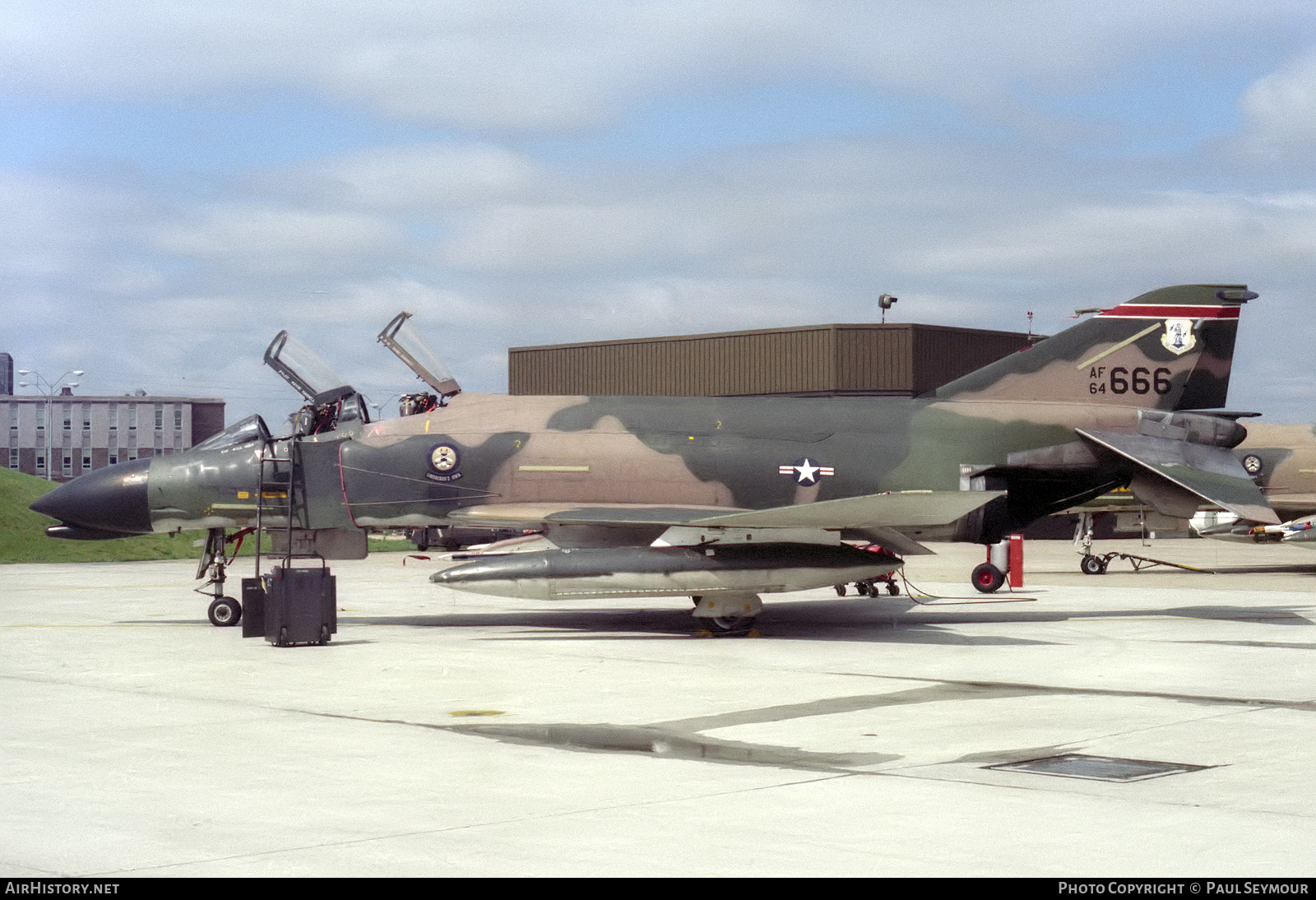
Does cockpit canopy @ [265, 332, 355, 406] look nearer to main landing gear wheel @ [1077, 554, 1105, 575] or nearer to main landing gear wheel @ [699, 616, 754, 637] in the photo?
main landing gear wheel @ [699, 616, 754, 637]

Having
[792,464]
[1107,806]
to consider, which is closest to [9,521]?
[792,464]

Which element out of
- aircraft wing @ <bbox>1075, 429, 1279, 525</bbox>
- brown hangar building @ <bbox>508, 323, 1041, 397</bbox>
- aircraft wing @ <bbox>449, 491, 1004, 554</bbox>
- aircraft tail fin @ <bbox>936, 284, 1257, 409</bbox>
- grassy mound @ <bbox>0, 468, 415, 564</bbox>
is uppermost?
brown hangar building @ <bbox>508, 323, 1041, 397</bbox>

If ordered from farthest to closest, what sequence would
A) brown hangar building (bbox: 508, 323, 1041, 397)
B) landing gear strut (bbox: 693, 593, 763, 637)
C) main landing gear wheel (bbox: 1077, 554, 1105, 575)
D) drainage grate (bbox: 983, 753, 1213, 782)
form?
brown hangar building (bbox: 508, 323, 1041, 397), main landing gear wheel (bbox: 1077, 554, 1105, 575), landing gear strut (bbox: 693, 593, 763, 637), drainage grate (bbox: 983, 753, 1213, 782)

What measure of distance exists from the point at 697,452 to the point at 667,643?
10.4ft

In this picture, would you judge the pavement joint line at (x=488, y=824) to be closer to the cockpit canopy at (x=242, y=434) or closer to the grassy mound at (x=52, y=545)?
the cockpit canopy at (x=242, y=434)

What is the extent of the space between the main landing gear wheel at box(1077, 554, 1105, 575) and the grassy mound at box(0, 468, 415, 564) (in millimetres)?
25564

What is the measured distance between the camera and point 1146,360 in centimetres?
1973

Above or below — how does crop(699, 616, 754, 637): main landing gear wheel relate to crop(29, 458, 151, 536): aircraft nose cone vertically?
below

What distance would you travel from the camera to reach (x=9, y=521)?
4431 centimetres

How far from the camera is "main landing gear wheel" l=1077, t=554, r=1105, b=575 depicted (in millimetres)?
32438

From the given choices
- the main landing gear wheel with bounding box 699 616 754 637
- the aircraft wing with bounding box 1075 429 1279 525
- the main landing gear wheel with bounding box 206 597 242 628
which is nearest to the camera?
the main landing gear wheel with bounding box 699 616 754 637

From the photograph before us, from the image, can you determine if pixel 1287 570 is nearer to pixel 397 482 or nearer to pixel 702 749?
pixel 397 482

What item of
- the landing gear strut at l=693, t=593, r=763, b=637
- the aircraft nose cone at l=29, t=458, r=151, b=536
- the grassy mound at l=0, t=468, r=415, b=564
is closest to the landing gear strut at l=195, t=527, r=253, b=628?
the aircraft nose cone at l=29, t=458, r=151, b=536
